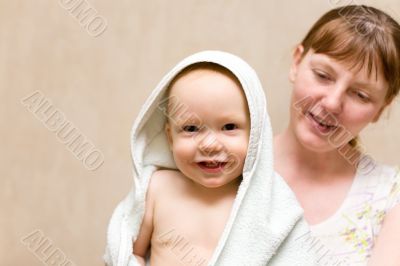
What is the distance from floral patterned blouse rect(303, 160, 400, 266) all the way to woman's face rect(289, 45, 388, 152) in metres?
0.12

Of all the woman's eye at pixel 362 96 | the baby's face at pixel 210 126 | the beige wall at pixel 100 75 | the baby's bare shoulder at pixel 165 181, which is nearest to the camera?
the baby's face at pixel 210 126

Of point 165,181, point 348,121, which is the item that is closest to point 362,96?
point 348,121

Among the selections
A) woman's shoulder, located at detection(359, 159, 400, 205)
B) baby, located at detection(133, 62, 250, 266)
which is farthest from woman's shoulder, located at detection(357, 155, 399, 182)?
baby, located at detection(133, 62, 250, 266)

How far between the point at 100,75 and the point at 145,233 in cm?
65

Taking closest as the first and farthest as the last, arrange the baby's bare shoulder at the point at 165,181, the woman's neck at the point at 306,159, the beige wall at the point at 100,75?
1. the baby's bare shoulder at the point at 165,181
2. the woman's neck at the point at 306,159
3. the beige wall at the point at 100,75

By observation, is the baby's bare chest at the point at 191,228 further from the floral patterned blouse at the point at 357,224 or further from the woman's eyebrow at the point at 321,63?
the woman's eyebrow at the point at 321,63

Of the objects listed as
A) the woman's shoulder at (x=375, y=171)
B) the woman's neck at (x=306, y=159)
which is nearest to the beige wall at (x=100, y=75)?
the woman's neck at (x=306, y=159)

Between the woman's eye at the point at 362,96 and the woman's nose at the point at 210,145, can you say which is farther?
the woman's eye at the point at 362,96

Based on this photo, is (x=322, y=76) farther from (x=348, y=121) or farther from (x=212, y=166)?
(x=212, y=166)

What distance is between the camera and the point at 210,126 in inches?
44.1

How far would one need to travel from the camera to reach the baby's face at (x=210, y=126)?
1110 millimetres

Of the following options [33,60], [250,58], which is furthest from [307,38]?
[33,60]

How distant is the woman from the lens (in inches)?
50.9

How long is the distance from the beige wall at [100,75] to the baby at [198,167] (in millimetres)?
549
